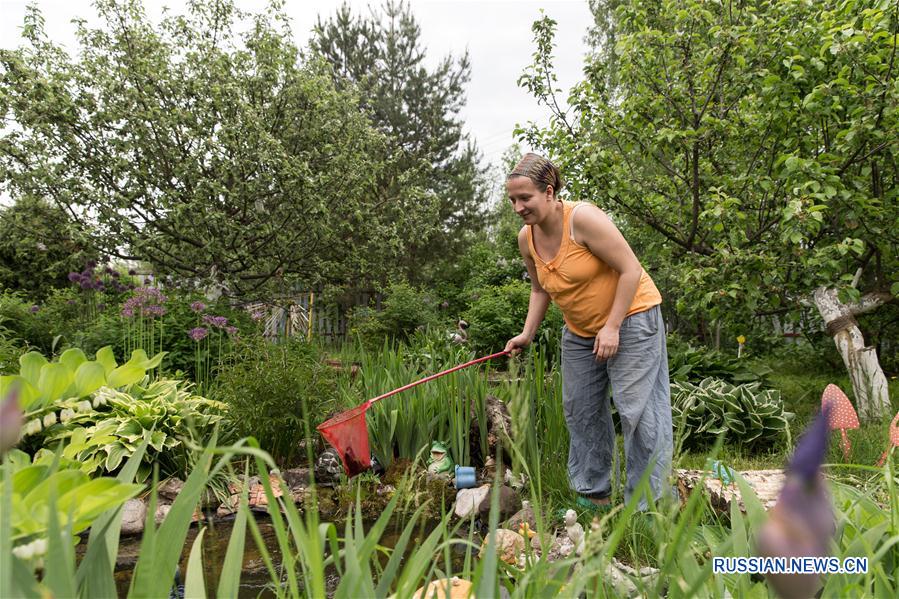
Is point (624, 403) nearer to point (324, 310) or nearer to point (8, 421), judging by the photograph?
point (8, 421)

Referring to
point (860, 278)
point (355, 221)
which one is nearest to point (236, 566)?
point (860, 278)

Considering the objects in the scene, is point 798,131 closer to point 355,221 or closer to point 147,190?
point 355,221

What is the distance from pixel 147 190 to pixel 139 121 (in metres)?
0.82

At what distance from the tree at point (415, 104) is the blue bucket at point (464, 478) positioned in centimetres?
1208

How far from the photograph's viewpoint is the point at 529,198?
2.41 m

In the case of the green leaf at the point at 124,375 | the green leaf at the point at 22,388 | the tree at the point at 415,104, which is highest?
the tree at the point at 415,104

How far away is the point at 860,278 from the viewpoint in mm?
5066

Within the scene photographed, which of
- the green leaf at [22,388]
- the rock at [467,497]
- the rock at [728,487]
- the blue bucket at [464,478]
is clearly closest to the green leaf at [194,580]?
the green leaf at [22,388]

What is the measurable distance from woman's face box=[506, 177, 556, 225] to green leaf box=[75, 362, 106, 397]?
156 centimetres

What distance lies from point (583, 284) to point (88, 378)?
1.85 metres

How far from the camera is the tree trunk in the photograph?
13.9ft

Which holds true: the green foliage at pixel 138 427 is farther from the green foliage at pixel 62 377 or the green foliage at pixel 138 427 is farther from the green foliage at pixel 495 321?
the green foliage at pixel 495 321

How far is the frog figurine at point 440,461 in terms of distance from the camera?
11.1 feet

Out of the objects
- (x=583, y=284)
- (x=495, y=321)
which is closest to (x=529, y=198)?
(x=583, y=284)
